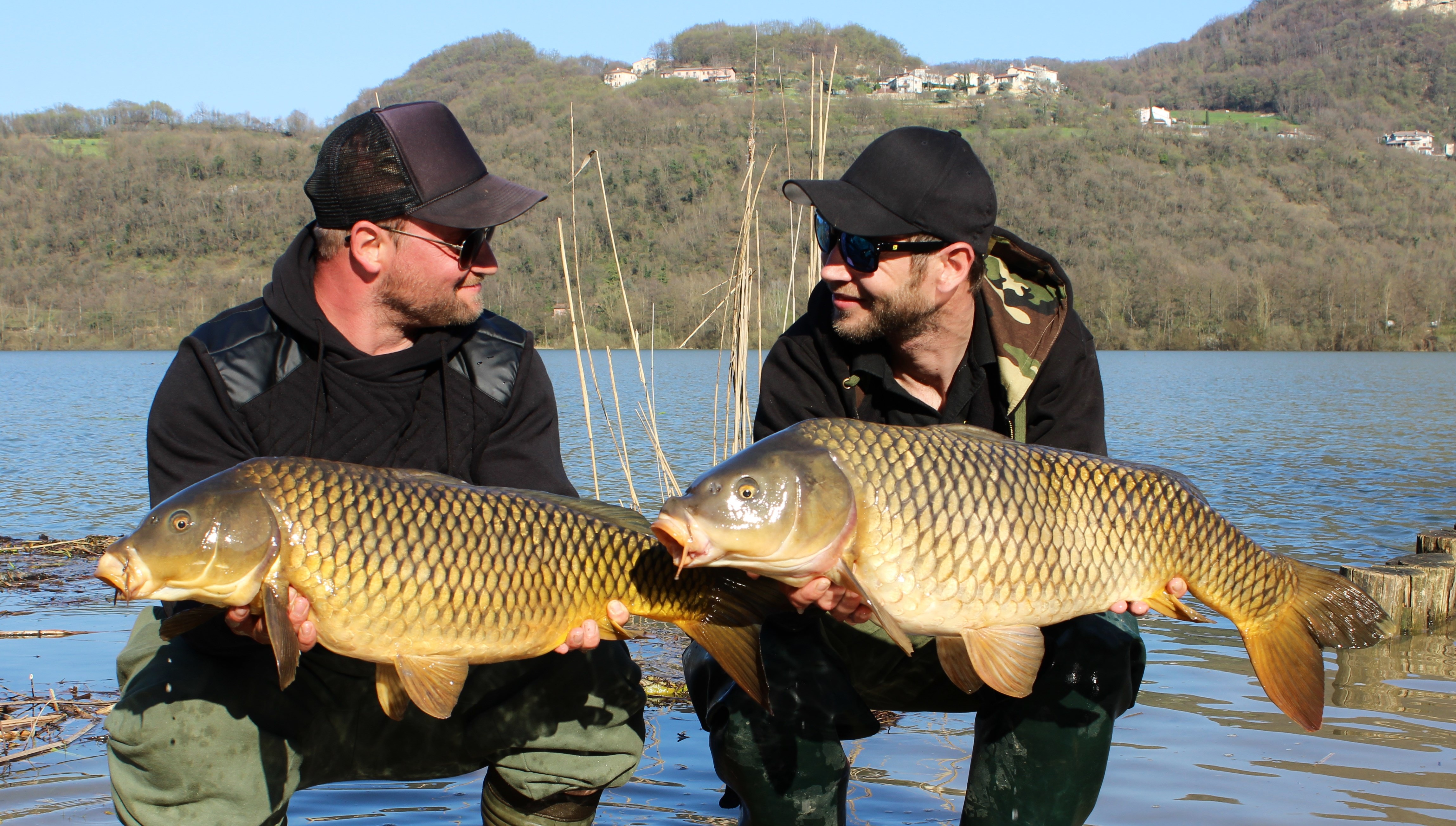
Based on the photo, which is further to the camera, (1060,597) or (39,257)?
(39,257)

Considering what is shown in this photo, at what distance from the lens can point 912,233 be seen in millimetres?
2559

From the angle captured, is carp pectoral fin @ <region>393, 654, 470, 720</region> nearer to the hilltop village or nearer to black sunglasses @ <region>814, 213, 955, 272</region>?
black sunglasses @ <region>814, 213, 955, 272</region>

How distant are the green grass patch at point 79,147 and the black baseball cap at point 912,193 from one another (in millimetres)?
85019

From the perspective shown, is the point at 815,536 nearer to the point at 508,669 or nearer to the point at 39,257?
the point at 508,669

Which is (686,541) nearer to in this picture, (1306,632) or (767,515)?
(767,515)

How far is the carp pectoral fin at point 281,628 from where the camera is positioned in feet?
6.01

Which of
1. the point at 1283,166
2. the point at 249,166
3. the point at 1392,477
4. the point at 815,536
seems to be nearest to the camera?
the point at 815,536

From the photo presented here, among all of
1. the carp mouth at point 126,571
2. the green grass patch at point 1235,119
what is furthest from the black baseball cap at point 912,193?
the green grass patch at point 1235,119

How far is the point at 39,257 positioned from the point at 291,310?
73574 mm

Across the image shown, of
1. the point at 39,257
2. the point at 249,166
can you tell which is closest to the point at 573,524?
the point at 39,257

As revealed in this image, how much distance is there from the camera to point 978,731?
2.42 metres

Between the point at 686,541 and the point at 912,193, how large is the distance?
3.81 ft

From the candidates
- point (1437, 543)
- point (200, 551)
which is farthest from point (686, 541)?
point (1437, 543)

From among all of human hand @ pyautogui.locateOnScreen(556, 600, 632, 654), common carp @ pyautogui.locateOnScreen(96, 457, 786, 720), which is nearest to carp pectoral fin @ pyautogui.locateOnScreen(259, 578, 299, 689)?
common carp @ pyautogui.locateOnScreen(96, 457, 786, 720)
